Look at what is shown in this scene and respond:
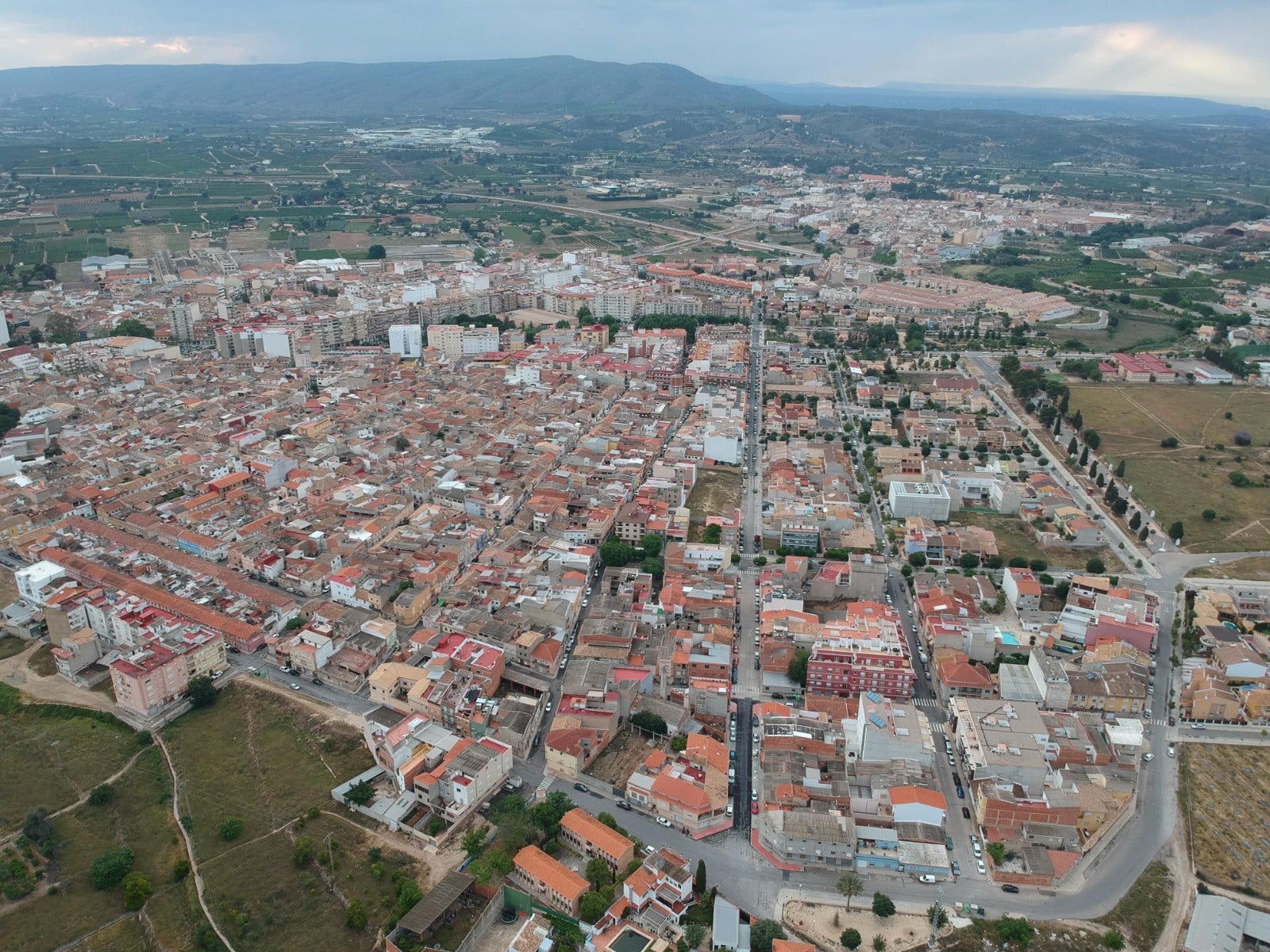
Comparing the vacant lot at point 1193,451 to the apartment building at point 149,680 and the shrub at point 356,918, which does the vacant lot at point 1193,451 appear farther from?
the apartment building at point 149,680

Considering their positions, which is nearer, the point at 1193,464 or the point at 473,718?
the point at 473,718

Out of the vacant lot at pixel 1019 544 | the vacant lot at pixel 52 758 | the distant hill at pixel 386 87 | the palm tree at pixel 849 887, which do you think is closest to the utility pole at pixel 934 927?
the palm tree at pixel 849 887

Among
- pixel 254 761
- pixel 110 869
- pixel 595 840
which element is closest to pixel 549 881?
pixel 595 840

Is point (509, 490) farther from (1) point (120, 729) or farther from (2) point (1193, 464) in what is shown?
(2) point (1193, 464)

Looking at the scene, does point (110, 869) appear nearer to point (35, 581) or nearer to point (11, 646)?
point (11, 646)

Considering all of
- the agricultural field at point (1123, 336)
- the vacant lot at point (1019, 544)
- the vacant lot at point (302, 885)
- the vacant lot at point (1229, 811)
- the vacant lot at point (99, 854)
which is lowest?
the vacant lot at point (99, 854)

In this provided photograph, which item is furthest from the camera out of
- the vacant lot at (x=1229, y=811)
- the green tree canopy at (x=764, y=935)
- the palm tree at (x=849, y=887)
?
the vacant lot at (x=1229, y=811)

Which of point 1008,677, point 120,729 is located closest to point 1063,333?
point 1008,677

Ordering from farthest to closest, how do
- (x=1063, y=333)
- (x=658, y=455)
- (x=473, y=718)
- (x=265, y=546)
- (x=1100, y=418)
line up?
(x=1063, y=333) < (x=1100, y=418) < (x=658, y=455) < (x=265, y=546) < (x=473, y=718)
